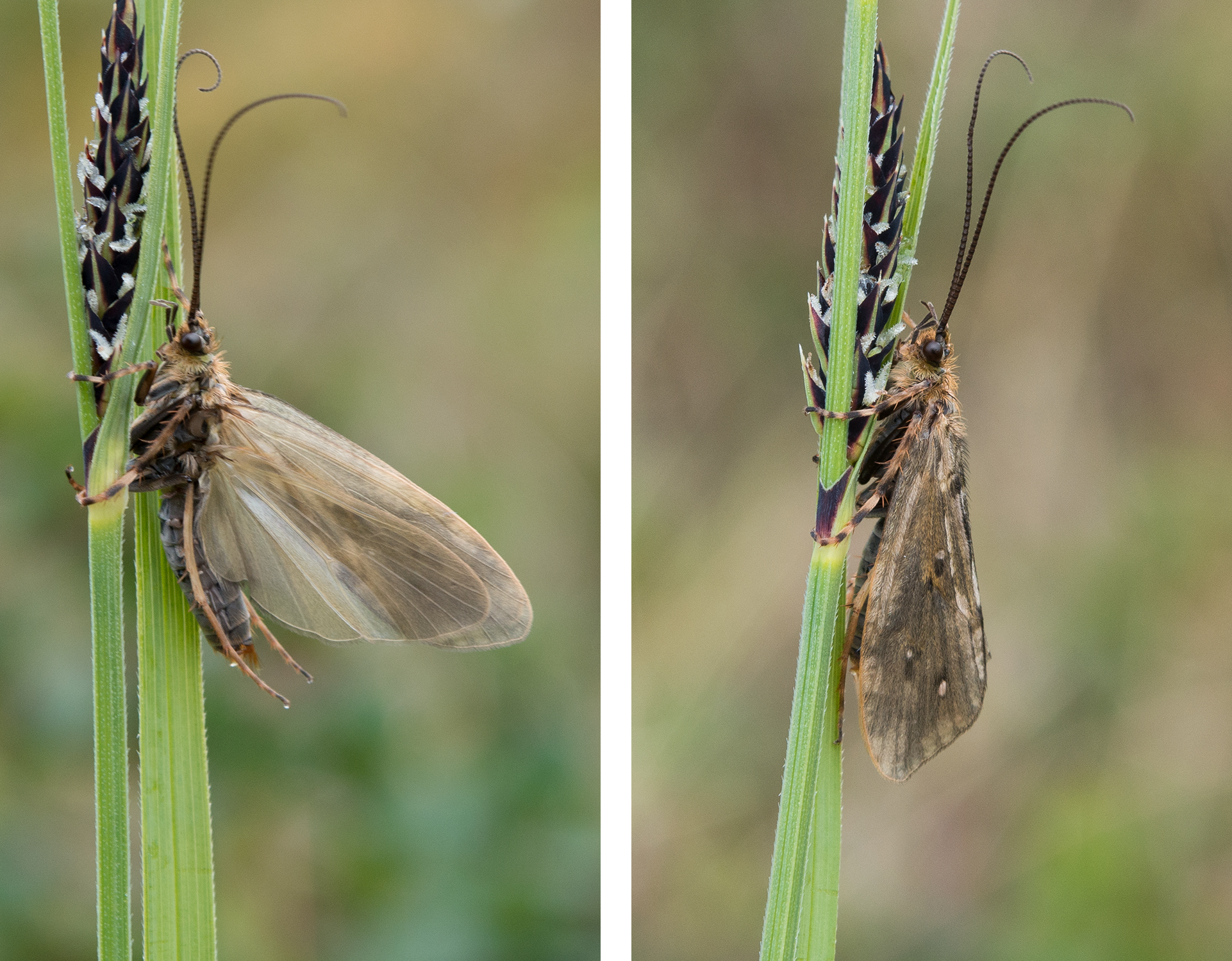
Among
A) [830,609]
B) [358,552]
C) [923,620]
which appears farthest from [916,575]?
[358,552]

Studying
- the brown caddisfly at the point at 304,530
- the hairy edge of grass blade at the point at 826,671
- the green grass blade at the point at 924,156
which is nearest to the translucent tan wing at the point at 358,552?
the brown caddisfly at the point at 304,530

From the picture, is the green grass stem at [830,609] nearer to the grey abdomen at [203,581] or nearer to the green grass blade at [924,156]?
the green grass blade at [924,156]

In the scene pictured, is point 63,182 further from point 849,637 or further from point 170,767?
point 849,637

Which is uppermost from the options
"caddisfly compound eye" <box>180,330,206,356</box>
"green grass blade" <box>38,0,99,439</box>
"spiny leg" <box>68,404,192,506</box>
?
"green grass blade" <box>38,0,99,439</box>

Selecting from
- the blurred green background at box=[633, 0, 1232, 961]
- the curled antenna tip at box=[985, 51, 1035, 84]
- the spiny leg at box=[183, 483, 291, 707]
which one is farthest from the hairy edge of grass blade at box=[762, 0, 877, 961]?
the blurred green background at box=[633, 0, 1232, 961]

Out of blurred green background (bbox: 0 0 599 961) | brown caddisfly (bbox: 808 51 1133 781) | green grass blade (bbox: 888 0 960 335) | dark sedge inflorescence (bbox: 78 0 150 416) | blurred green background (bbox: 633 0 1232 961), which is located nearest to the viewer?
dark sedge inflorescence (bbox: 78 0 150 416)

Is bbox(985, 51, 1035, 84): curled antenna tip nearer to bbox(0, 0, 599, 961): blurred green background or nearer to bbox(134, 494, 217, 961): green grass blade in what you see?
bbox(0, 0, 599, 961): blurred green background
